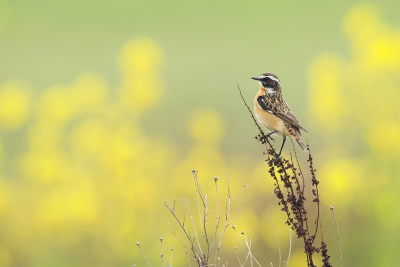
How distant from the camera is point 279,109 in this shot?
491cm

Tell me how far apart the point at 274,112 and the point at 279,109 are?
65mm

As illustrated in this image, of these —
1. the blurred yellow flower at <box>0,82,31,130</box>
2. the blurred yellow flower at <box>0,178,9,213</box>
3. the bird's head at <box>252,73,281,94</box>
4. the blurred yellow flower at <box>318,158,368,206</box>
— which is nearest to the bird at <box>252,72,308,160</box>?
the bird's head at <box>252,73,281,94</box>

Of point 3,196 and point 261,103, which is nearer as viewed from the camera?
point 261,103

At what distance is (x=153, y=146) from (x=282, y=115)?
4.08 meters

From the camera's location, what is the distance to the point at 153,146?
841cm

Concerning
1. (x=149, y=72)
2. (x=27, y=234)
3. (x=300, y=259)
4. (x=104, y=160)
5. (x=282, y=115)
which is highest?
(x=149, y=72)

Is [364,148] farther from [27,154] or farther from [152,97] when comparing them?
[27,154]

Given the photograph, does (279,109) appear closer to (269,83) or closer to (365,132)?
(269,83)

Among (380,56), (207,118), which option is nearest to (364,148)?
(380,56)

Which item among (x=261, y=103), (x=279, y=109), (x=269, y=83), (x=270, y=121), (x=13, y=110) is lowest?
(x=270, y=121)

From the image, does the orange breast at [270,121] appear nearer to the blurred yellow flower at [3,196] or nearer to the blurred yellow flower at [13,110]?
the blurred yellow flower at [3,196]

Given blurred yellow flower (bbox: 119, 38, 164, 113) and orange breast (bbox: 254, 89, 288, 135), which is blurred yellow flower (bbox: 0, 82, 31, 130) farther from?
orange breast (bbox: 254, 89, 288, 135)

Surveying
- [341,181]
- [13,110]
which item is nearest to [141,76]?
[13,110]

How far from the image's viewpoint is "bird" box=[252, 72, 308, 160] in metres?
4.68
